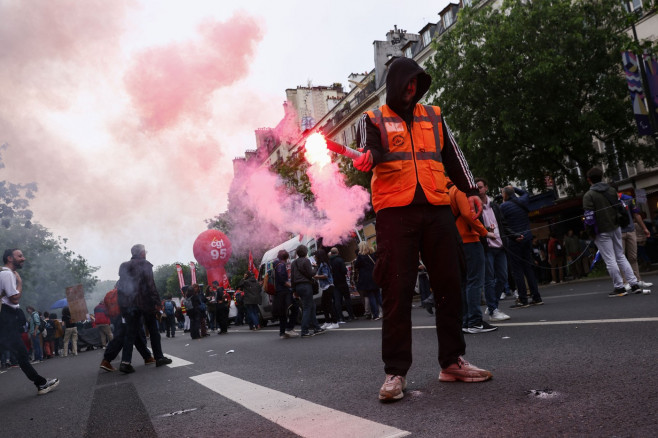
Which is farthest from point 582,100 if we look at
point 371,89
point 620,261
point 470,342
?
point 371,89

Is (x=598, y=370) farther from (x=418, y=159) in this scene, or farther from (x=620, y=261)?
(x=620, y=261)

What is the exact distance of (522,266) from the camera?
9.48 metres

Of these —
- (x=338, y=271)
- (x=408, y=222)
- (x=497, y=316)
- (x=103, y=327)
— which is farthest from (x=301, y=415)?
(x=103, y=327)

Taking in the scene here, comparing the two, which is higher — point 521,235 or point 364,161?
point 364,161

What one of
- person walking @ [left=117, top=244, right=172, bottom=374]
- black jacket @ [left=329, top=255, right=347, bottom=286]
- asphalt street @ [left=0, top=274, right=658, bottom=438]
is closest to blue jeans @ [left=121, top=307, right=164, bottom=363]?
person walking @ [left=117, top=244, right=172, bottom=374]

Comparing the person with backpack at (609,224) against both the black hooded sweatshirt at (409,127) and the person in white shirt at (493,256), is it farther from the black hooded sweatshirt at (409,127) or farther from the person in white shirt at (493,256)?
the black hooded sweatshirt at (409,127)

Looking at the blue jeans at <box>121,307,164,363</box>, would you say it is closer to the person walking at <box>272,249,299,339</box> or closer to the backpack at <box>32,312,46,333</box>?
the person walking at <box>272,249,299,339</box>

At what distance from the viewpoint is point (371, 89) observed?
46.2 metres

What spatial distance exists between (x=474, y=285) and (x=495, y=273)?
6.98ft

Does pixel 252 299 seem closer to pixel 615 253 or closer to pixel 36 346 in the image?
pixel 36 346

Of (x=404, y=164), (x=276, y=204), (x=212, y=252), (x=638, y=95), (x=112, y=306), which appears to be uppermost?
(x=276, y=204)

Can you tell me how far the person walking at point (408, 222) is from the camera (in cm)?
361

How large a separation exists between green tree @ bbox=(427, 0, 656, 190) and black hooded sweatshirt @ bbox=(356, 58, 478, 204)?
17.8 metres

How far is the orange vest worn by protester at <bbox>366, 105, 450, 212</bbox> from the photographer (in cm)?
366
